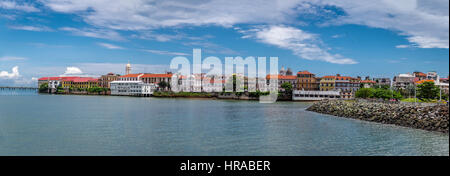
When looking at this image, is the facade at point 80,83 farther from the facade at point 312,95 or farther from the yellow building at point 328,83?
the yellow building at point 328,83

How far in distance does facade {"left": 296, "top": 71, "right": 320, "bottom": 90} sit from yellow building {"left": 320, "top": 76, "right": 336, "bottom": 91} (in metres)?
3.26

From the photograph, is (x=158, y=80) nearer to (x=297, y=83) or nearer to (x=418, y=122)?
(x=297, y=83)

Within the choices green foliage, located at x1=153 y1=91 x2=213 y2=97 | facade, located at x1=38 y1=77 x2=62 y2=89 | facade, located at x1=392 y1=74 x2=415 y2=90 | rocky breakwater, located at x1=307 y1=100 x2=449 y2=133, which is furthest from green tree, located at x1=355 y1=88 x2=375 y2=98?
facade, located at x1=38 y1=77 x2=62 y2=89

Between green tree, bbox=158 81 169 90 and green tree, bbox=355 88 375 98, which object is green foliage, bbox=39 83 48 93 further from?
green tree, bbox=355 88 375 98

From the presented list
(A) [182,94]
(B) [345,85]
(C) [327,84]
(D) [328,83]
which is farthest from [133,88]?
(B) [345,85]

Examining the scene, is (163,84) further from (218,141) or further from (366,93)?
(218,141)

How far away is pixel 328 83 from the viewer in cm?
10500

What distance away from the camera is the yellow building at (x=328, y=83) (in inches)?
4107

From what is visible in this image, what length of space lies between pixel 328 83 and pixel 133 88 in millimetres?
72005

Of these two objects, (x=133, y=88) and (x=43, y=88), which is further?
(x=43, y=88)

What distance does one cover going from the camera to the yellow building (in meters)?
104
